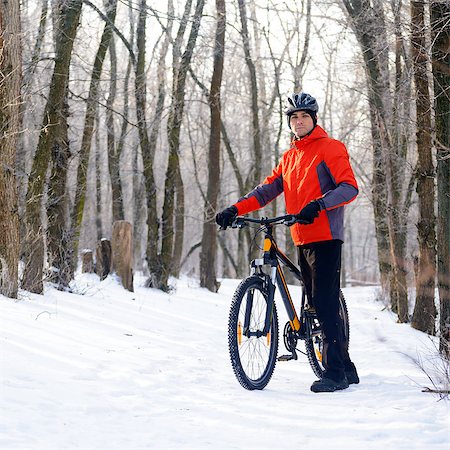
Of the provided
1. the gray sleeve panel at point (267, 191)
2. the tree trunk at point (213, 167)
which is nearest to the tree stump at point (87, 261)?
the tree trunk at point (213, 167)

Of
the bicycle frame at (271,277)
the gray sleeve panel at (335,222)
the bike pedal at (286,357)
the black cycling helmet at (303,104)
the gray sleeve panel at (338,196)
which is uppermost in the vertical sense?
the black cycling helmet at (303,104)

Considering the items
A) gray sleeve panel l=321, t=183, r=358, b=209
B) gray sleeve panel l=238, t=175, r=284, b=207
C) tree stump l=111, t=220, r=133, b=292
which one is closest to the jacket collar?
gray sleeve panel l=238, t=175, r=284, b=207

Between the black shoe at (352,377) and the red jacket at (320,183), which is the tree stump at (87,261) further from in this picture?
the black shoe at (352,377)

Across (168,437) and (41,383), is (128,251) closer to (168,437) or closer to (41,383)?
(41,383)

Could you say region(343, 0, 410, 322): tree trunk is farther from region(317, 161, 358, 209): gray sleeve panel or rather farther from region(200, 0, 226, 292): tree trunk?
region(317, 161, 358, 209): gray sleeve panel

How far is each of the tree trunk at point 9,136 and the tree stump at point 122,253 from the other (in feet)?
15.0

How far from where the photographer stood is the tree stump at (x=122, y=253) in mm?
12477

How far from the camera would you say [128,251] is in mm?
12609

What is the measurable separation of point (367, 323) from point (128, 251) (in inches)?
172

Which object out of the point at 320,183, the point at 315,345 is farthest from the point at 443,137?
the point at 315,345

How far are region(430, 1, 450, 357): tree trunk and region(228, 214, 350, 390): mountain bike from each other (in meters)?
1.95

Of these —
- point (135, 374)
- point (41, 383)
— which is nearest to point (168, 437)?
point (41, 383)

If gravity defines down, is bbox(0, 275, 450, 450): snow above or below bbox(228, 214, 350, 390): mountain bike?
below

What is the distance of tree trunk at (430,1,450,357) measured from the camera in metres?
6.99
